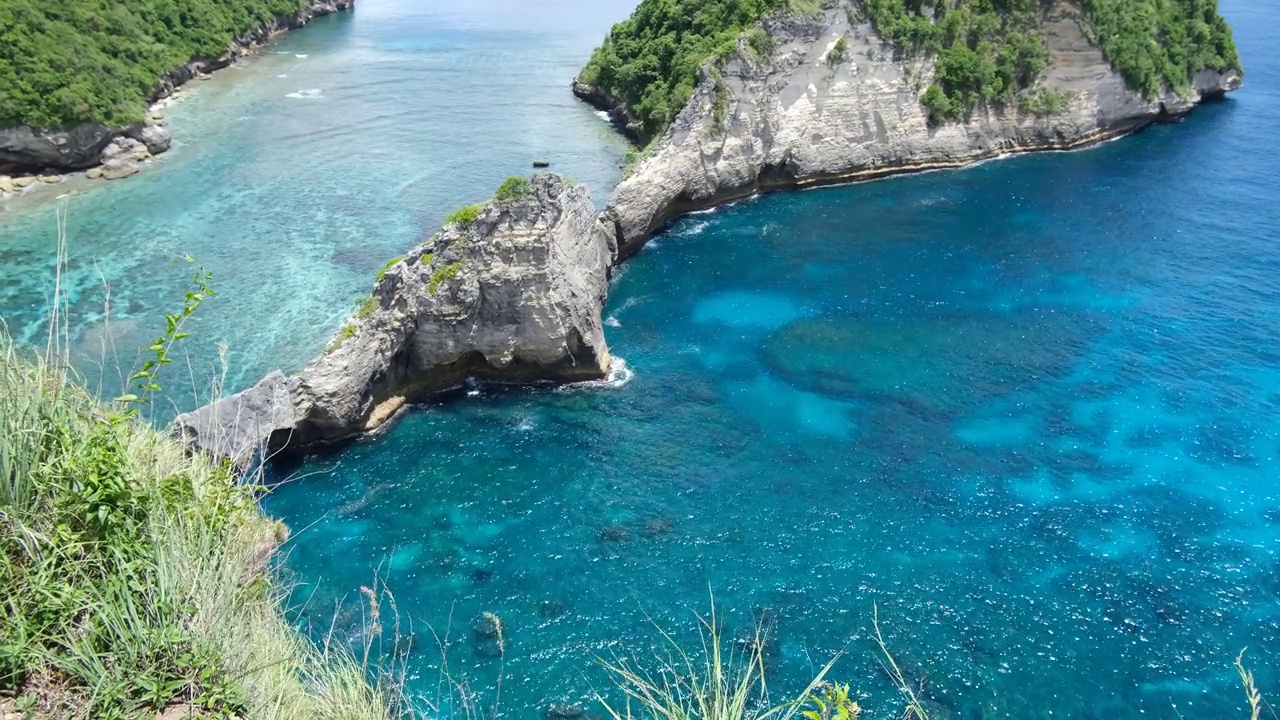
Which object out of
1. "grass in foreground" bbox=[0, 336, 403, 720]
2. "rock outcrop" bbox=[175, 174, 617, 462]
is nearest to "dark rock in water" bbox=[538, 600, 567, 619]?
"rock outcrop" bbox=[175, 174, 617, 462]

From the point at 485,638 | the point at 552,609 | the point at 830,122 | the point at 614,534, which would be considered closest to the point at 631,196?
the point at 830,122

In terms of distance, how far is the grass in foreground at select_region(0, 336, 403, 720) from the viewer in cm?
1030

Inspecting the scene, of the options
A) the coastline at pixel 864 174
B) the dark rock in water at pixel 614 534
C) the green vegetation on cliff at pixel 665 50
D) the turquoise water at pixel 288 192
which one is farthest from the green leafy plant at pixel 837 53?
the dark rock in water at pixel 614 534

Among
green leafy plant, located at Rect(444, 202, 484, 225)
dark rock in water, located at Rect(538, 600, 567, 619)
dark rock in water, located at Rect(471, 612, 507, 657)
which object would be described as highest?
green leafy plant, located at Rect(444, 202, 484, 225)

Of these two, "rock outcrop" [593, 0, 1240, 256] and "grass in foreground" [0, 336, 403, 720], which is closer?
"grass in foreground" [0, 336, 403, 720]

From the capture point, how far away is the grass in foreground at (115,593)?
33.8 feet

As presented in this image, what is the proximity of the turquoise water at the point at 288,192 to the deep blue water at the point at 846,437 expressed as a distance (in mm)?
413

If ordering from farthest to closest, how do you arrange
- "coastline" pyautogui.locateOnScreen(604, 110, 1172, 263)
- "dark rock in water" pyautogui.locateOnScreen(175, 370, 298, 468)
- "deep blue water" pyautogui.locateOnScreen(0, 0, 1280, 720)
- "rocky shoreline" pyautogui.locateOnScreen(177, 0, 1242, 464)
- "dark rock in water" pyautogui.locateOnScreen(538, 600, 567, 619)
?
"coastline" pyautogui.locateOnScreen(604, 110, 1172, 263) → "rocky shoreline" pyautogui.locateOnScreen(177, 0, 1242, 464) → "dark rock in water" pyautogui.locateOnScreen(175, 370, 298, 468) → "dark rock in water" pyautogui.locateOnScreen(538, 600, 567, 619) → "deep blue water" pyautogui.locateOnScreen(0, 0, 1280, 720)

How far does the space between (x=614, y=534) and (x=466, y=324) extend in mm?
12044

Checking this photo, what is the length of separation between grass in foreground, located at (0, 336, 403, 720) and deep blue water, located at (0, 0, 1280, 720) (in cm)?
1422

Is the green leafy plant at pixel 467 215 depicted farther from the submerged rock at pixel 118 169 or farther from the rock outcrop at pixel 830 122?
the submerged rock at pixel 118 169

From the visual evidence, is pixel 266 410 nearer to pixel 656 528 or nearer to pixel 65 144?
pixel 656 528

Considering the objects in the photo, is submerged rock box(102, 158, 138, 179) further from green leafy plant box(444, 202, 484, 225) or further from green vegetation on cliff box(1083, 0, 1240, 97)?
green vegetation on cliff box(1083, 0, 1240, 97)

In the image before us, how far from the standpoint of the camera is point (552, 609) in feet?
88.8
